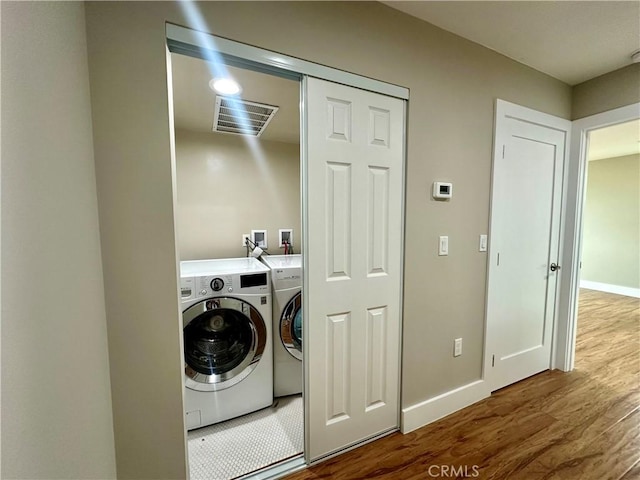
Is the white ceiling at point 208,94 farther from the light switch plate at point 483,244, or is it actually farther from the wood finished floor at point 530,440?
the wood finished floor at point 530,440

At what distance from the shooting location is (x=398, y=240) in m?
1.47

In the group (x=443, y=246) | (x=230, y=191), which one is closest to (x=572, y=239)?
(x=443, y=246)

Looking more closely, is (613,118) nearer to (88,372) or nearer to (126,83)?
(126,83)

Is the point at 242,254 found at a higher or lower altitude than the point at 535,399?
higher

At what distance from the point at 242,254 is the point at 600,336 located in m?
4.06

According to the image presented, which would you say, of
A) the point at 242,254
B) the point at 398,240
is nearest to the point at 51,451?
the point at 398,240

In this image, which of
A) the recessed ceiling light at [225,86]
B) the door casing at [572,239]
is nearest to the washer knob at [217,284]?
the recessed ceiling light at [225,86]

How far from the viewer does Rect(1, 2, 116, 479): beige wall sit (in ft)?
1.53

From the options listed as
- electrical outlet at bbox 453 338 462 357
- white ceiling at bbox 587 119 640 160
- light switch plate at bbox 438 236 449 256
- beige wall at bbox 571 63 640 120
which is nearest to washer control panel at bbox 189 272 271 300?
light switch plate at bbox 438 236 449 256

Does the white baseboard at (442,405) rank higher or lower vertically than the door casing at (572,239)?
lower

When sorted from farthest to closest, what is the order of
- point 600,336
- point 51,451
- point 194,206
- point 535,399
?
point 600,336
point 194,206
point 535,399
point 51,451

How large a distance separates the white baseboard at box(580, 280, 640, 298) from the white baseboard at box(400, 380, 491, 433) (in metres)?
4.81

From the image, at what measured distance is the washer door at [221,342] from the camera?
159cm

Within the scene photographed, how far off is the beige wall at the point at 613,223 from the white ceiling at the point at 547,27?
3979mm
